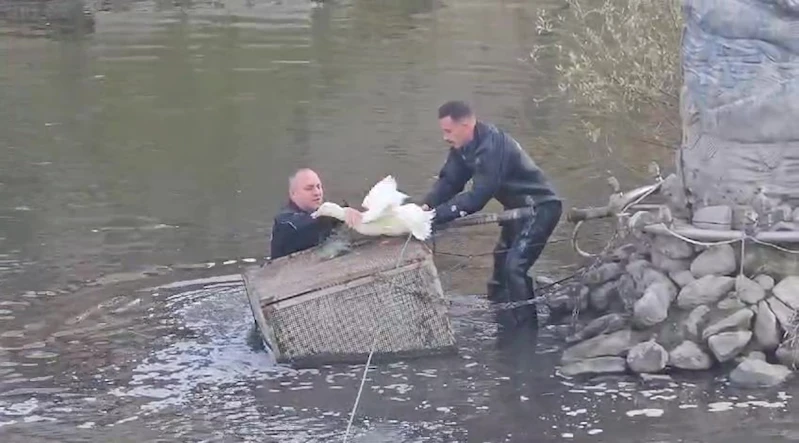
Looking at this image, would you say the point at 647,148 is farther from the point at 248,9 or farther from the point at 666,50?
the point at 248,9

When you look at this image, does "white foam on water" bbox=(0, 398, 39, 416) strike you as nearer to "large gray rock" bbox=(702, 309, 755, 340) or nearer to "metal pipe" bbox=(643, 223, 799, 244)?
"metal pipe" bbox=(643, 223, 799, 244)

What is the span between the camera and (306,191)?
10352mm

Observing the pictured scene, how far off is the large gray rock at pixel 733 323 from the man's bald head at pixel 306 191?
2.85 meters

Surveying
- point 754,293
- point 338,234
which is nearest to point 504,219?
point 338,234

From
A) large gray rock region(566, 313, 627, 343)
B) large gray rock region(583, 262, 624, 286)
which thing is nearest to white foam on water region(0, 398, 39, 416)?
large gray rock region(566, 313, 627, 343)

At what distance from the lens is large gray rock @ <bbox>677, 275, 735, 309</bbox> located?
9719 millimetres

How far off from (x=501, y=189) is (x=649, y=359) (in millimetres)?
1829

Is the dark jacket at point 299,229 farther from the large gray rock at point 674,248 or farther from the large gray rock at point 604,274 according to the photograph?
the large gray rock at point 674,248

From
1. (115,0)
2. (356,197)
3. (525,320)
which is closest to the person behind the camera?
(525,320)

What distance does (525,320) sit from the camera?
11.0m

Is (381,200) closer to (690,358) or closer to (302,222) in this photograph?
(302,222)

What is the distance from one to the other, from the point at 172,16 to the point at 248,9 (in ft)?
8.13

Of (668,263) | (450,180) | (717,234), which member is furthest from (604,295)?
(450,180)

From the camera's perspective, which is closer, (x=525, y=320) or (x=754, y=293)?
(x=754, y=293)
